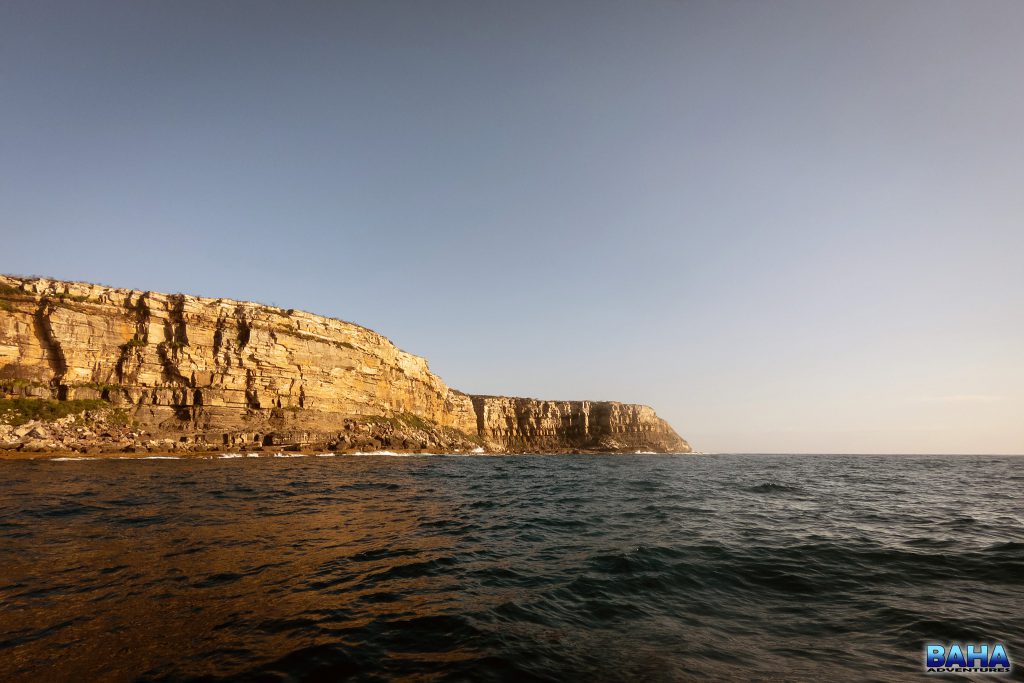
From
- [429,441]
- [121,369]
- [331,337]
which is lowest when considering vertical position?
[429,441]

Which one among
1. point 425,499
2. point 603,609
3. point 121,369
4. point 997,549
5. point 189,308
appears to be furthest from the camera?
point 189,308

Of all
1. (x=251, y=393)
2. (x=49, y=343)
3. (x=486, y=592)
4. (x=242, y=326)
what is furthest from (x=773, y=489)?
(x=49, y=343)

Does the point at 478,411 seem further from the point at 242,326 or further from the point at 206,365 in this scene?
the point at 206,365

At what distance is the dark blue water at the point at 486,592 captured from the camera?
5.07 metres

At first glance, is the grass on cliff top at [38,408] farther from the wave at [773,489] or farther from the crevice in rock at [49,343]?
the wave at [773,489]

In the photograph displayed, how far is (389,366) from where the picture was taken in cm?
7881

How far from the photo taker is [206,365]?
2098 inches

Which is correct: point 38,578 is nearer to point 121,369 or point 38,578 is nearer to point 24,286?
point 121,369

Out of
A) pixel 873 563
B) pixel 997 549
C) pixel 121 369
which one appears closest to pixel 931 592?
pixel 873 563

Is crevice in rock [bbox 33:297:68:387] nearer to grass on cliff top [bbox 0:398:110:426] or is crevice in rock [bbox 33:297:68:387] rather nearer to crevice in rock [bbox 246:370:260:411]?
grass on cliff top [bbox 0:398:110:426]

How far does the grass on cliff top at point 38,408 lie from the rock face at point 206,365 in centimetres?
107

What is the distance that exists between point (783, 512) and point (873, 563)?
696cm

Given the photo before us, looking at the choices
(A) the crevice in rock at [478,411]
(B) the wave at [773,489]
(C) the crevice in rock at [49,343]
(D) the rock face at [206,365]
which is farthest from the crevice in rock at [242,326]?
(A) the crevice in rock at [478,411]

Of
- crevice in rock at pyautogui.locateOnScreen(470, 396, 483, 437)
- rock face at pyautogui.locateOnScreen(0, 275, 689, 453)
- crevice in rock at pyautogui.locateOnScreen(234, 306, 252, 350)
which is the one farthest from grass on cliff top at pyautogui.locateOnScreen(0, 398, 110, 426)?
crevice in rock at pyautogui.locateOnScreen(470, 396, 483, 437)
